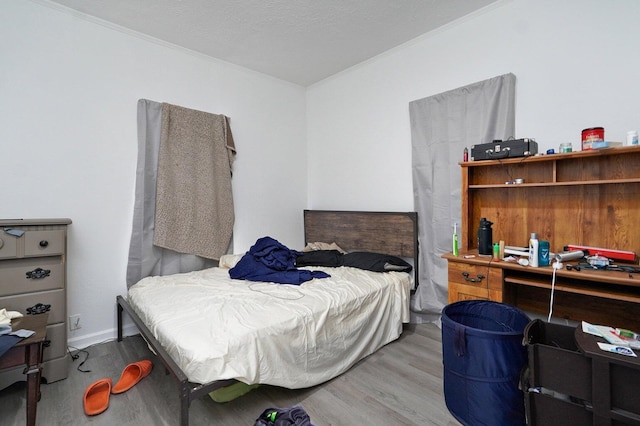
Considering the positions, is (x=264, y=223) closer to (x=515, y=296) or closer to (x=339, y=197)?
(x=339, y=197)

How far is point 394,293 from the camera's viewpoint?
2.51 meters

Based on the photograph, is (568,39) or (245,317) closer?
(245,317)

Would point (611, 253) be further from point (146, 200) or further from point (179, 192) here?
point (146, 200)

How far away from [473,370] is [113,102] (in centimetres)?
332

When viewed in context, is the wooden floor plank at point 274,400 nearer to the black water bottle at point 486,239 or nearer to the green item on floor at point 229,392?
the green item on floor at point 229,392

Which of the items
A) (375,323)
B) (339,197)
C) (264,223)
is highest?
(339,197)

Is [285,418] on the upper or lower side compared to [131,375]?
upper

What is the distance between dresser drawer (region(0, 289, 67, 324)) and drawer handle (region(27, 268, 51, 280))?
108 mm

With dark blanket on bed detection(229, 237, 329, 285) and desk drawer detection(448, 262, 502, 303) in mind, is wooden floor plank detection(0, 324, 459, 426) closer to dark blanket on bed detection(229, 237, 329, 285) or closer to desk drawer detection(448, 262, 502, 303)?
desk drawer detection(448, 262, 502, 303)

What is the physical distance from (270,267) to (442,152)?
1.86m

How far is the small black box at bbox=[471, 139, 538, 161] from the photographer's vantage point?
1991mm

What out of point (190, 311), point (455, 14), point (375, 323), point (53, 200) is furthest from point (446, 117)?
point (53, 200)

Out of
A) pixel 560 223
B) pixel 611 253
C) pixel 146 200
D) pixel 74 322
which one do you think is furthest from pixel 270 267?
pixel 611 253

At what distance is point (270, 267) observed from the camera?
262 centimetres
